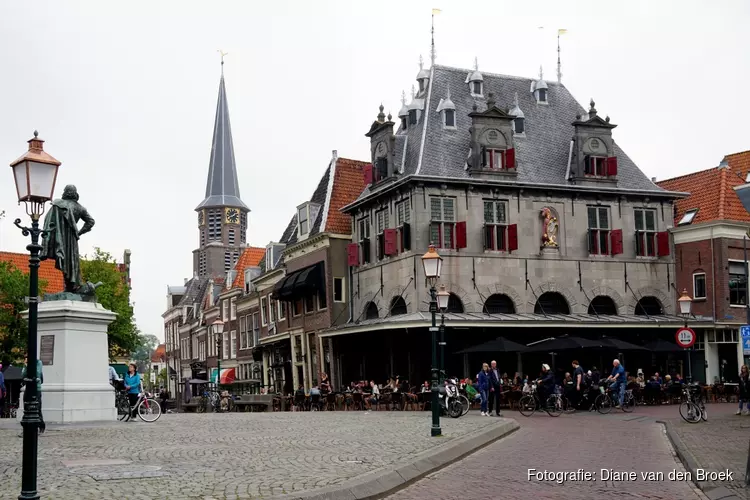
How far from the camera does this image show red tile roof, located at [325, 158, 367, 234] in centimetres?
4472

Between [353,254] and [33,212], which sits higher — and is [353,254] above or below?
above

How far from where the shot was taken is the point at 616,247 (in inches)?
1612

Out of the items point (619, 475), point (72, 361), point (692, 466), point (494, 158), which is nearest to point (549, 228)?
point (494, 158)

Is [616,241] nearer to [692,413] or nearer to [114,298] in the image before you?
[692,413]

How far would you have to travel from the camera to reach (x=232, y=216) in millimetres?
103250

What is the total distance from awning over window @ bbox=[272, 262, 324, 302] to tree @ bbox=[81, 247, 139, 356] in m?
11.6

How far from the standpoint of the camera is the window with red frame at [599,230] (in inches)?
1617

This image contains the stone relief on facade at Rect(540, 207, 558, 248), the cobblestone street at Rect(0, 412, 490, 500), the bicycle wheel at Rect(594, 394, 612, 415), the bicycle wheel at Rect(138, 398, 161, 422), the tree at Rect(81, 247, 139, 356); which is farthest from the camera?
the tree at Rect(81, 247, 139, 356)

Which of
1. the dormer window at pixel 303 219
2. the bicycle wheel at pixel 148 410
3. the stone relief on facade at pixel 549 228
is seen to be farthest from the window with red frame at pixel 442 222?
the bicycle wheel at pixel 148 410

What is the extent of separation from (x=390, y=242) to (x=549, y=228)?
6.74 meters

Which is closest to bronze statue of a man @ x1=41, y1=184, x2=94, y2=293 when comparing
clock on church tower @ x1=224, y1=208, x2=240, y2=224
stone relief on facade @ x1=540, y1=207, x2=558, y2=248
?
stone relief on facade @ x1=540, y1=207, x2=558, y2=248

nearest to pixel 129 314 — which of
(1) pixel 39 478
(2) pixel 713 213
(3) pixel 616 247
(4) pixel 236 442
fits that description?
(3) pixel 616 247

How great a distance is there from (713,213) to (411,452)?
101ft

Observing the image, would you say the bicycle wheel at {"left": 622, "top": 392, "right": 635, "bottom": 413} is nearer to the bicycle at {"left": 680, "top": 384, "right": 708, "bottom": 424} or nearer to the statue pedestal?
the bicycle at {"left": 680, "top": 384, "right": 708, "bottom": 424}
